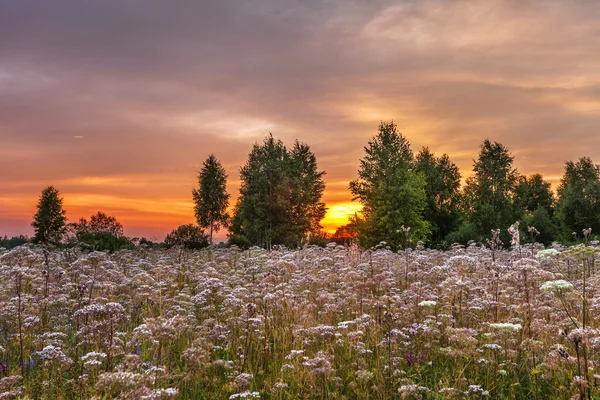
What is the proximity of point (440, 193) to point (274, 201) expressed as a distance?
33635 mm

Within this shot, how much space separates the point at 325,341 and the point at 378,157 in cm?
4540

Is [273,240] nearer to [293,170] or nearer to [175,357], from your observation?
[293,170]

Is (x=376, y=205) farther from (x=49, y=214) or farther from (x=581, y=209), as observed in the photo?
(x=49, y=214)

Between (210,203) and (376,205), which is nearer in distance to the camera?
(376,205)

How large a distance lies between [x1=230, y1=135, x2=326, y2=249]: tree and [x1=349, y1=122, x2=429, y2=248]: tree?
415 inches

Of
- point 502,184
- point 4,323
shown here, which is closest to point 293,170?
point 502,184

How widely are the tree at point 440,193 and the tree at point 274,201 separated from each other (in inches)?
689

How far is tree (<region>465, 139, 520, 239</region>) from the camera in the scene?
176 feet

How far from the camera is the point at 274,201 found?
61906 millimetres

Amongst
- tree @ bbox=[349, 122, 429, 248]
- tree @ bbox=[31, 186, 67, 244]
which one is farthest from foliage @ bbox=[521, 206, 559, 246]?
tree @ bbox=[31, 186, 67, 244]

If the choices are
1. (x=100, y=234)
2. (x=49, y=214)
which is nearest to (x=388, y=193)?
(x=100, y=234)

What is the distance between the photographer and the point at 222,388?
7.25 m

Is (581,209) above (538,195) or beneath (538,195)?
beneath

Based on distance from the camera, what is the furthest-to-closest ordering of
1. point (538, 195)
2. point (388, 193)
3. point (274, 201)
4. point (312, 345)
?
point (538, 195)
point (274, 201)
point (388, 193)
point (312, 345)
